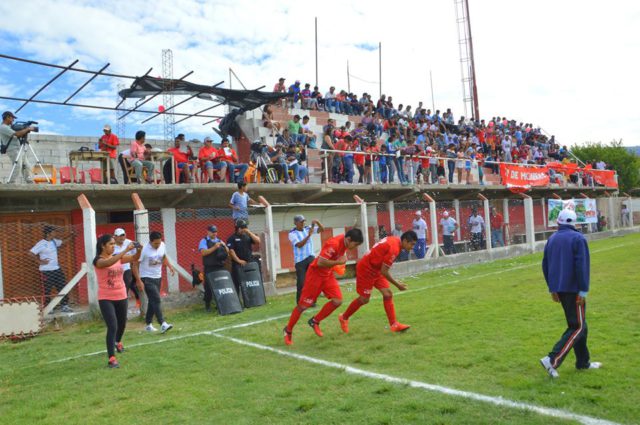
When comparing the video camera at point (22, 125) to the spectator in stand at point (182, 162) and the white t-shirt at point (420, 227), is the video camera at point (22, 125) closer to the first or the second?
the spectator in stand at point (182, 162)

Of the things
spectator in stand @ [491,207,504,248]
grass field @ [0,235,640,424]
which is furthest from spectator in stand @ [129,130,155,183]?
spectator in stand @ [491,207,504,248]

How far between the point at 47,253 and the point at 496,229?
615 inches

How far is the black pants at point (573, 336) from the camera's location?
5.38 m

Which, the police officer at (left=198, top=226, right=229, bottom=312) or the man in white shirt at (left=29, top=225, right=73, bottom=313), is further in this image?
the police officer at (left=198, top=226, right=229, bottom=312)

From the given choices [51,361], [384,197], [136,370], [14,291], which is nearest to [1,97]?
[14,291]

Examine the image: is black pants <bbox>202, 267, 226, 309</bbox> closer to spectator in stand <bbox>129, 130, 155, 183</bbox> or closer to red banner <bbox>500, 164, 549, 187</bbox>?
spectator in stand <bbox>129, 130, 155, 183</bbox>

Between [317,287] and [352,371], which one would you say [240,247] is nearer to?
[317,287]

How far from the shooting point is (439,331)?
7.81 meters

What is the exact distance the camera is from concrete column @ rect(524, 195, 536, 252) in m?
21.9

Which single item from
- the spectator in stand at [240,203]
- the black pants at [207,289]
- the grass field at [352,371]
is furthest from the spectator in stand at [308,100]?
the grass field at [352,371]

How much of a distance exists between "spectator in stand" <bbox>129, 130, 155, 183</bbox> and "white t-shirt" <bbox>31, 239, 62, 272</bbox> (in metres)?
Result: 2.88

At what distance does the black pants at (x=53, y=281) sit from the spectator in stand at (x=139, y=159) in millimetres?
3134

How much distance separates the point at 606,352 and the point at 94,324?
9.11 metres

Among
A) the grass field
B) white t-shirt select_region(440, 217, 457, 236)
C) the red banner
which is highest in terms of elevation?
the red banner
